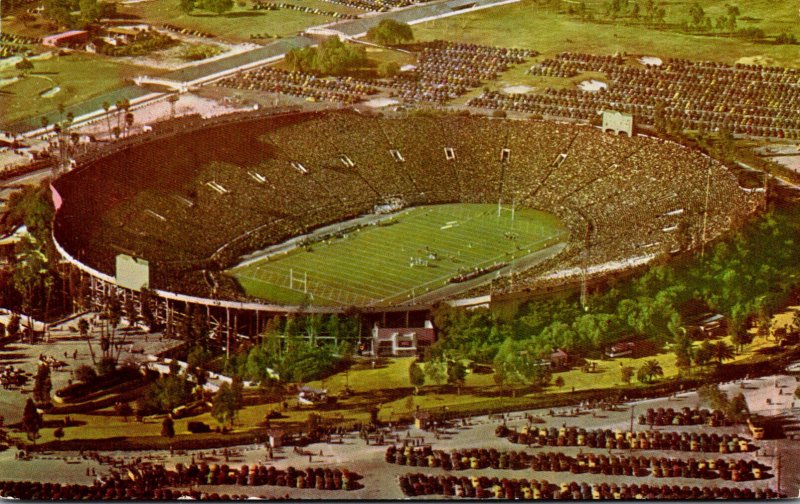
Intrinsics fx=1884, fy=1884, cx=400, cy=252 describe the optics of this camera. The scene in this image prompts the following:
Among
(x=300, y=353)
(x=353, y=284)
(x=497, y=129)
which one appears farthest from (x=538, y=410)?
(x=497, y=129)

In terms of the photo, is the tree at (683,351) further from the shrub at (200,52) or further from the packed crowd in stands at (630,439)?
the shrub at (200,52)

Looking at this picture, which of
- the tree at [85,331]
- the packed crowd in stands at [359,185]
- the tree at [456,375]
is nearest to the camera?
the tree at [456,375]

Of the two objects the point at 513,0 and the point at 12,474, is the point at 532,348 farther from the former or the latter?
the point at 513,0

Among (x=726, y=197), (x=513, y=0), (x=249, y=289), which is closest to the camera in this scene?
(x=249, y=289)

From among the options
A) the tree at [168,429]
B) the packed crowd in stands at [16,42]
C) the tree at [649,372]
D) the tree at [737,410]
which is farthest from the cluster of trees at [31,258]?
the tree at [737,410]

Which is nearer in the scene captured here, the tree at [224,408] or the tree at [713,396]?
the tree at [224,408]

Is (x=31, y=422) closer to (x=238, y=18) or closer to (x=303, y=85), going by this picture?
(x=238, y=18)
